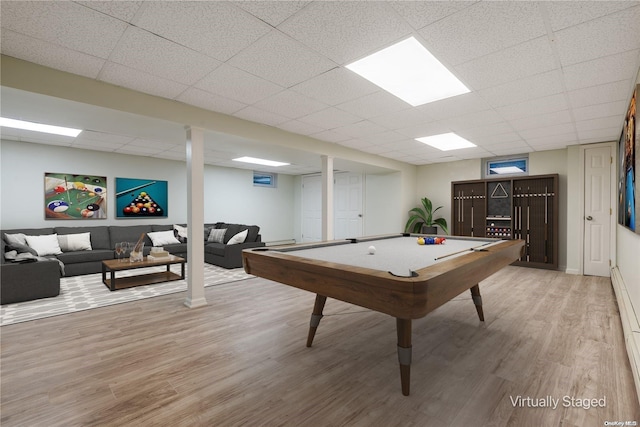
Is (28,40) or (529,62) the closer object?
(28,40)

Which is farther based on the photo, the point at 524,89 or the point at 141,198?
the point at 141,198

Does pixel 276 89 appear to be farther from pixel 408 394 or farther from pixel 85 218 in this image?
pixel 85 218

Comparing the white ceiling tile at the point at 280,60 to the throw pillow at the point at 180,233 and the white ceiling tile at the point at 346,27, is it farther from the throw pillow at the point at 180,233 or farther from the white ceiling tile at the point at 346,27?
the throw pillow at the point at 180,233

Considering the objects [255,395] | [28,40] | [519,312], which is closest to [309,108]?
[28,40]

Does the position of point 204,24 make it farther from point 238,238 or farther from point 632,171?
point 238,238

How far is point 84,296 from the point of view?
3.88 meters

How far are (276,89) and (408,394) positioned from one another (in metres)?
2.80

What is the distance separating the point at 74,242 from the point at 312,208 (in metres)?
5.79

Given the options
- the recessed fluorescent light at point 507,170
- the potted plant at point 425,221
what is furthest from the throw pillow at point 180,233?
the recessed fluorescent light at point 507,170

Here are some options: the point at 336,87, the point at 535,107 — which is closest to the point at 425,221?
the point at 535,107

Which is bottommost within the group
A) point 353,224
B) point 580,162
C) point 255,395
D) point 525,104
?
point 255,395

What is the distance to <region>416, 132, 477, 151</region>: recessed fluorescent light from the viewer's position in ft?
15.8

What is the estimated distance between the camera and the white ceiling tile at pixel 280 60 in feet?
7.12

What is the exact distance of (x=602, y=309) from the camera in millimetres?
3418
